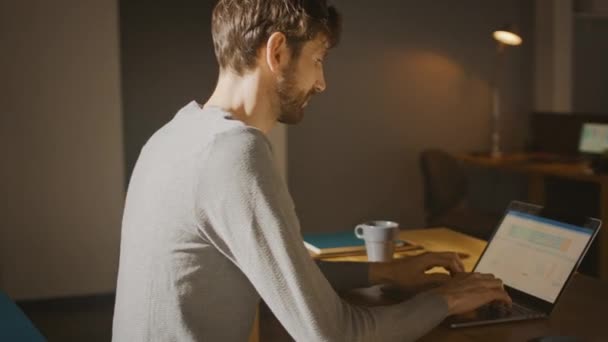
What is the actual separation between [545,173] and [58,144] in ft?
9.66

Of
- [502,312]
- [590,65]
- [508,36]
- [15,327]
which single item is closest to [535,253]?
[502,312]

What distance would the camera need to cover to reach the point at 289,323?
4.28 feet

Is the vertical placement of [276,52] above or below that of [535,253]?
above

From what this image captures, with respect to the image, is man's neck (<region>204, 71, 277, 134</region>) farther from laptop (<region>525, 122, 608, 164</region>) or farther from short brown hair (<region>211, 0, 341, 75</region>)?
laptop (<region>525, 122, 608, 164</region>)

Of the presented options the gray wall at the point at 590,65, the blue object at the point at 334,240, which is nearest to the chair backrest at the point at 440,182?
the gray wall at the point at 590,65

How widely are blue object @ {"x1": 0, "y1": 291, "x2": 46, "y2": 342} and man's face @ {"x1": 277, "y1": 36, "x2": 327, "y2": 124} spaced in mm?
732

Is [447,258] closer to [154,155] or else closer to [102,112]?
[154,155]

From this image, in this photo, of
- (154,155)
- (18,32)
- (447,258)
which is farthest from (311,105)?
(154,155)

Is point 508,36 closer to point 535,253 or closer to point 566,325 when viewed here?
point 535,253

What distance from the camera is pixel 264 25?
1471mm

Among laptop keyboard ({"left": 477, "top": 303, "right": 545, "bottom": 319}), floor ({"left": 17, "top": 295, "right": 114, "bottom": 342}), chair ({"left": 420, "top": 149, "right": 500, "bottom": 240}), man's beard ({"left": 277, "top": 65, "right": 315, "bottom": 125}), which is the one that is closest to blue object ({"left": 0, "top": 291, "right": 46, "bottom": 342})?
man's beard ({"left": 277, "top": 65, "right": 315, "bottom": 125})

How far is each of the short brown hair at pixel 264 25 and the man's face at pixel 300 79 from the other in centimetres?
2

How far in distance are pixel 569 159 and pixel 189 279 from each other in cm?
484

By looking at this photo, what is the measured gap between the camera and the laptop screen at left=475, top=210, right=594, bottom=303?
1742mm
